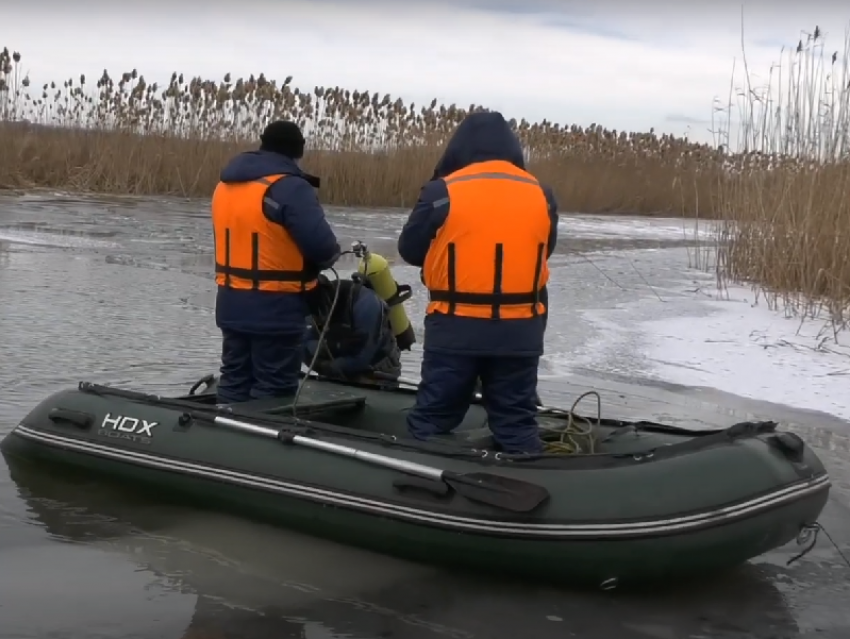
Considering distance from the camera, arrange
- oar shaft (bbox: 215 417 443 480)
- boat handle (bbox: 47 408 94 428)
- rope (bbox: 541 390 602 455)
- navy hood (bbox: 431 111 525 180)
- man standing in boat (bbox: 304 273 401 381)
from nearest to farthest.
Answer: oar shaft (bbox: 215 417 443 480)
navy hood (bbox: 431 111 525 180)
rope (bbox: 541 390 602 455)
boat handle (bbox: 47 408 94 428)
man standing in boat (bbox: 304 273 401 381)

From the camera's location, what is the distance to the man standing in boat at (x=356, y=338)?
5.46 m

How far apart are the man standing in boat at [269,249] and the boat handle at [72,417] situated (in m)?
0.69

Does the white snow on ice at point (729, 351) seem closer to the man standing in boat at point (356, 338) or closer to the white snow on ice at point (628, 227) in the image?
the man standing in boat at point (356, 338)

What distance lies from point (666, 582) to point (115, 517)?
2.06 metres

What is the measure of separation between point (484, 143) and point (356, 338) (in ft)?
5.58

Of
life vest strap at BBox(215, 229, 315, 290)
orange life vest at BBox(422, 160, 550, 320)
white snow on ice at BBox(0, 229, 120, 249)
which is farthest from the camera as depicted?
white snow on ice at BBox(0, 229, 120, 249)

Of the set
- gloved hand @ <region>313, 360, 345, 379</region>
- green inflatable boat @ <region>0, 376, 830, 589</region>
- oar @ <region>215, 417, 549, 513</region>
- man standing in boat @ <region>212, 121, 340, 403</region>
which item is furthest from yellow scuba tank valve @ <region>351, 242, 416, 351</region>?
oar @ <region>215, 417, 549, 513</region>

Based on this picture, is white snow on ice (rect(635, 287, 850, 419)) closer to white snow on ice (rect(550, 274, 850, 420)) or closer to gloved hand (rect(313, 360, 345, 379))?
white snow on ice (rect(550, 274, 850, 420))

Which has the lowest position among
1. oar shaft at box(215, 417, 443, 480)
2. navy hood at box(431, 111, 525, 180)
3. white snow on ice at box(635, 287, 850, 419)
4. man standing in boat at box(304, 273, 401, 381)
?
white snow on ice at box(635, 287, 850, 419)

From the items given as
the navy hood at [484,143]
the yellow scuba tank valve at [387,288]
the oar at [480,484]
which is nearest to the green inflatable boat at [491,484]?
the oar at [480,484]

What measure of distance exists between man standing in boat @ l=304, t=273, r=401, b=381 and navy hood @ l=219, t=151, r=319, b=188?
674mm

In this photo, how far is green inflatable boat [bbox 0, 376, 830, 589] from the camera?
3.75 meters

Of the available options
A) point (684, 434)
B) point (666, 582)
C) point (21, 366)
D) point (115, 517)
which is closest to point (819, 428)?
point (684, 434)

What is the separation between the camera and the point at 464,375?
13.9ft
